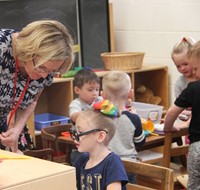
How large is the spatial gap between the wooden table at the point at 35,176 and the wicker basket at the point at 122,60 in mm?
2969

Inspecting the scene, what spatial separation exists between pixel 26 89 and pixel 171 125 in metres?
1.05

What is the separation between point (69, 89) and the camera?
4.44 metres

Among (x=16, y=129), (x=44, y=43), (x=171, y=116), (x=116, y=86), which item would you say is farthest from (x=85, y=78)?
(x=44, y=43)

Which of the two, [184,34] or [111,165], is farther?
[184,34]

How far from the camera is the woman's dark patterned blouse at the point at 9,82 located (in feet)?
7.70

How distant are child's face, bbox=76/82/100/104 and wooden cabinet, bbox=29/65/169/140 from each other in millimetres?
659

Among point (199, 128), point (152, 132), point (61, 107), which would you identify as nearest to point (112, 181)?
point (199, 128)

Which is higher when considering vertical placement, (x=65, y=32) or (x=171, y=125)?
(x=65, y=32)

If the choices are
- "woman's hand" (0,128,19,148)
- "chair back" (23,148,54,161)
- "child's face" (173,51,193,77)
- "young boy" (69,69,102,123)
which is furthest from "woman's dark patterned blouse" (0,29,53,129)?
"child's face" (173,51,193,77)

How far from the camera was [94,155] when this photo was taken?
2391 mm

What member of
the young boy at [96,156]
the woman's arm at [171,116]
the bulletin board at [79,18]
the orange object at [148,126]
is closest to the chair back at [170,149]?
the woman's arm at [171,116]

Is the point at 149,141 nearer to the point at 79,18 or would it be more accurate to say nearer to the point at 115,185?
the point at 115,185

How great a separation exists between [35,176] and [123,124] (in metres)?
1.50

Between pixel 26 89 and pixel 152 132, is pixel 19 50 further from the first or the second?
pixel 152 132
